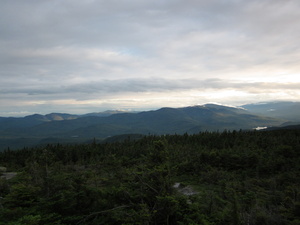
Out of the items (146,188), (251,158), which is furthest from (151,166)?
(251,158)

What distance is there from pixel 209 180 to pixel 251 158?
15468 millimetres

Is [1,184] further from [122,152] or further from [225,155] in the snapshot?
[122,152]

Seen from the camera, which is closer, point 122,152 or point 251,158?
point 251,158

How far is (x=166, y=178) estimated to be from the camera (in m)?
11.3

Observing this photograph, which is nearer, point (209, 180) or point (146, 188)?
point (146, 188)

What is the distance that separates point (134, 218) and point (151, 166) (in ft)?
11.3

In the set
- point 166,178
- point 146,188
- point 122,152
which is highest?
point 166,178

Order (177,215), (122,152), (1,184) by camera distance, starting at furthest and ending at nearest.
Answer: (122,152)
(1,184)
(177,215)

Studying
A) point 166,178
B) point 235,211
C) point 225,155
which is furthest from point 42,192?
point 225,155

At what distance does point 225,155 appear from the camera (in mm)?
49719

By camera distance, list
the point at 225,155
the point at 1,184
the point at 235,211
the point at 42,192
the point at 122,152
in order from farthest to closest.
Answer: the point at 122,152
the point at 225,155
the point at 1,184
the point at 42,192
the point at 235,211

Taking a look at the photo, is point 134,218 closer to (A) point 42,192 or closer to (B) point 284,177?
(A) point 42,192

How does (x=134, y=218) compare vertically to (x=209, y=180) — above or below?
above

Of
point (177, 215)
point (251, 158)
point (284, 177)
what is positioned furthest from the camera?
point (251, 158)
